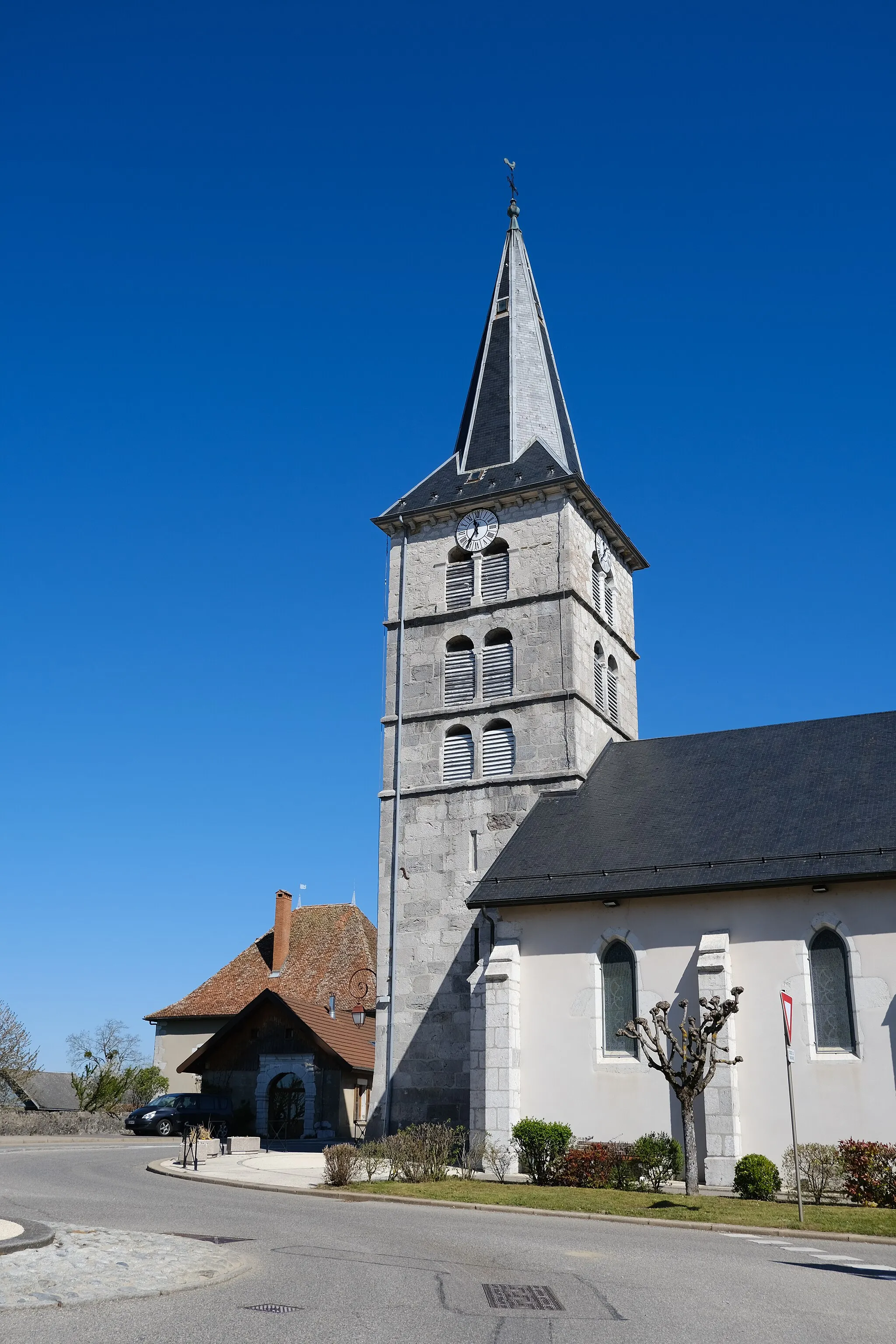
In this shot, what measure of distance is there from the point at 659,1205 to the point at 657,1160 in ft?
9.57

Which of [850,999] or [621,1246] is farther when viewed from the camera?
[850,999]

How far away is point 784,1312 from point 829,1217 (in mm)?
7881

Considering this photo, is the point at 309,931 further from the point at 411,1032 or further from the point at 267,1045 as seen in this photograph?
the point at 411,1032

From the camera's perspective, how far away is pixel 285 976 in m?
44.1

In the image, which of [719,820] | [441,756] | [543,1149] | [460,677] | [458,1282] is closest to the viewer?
[458,1282]

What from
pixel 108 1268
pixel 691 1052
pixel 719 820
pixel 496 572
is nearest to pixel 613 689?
pixel 496 572

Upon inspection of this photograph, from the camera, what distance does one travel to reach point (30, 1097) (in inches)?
2176

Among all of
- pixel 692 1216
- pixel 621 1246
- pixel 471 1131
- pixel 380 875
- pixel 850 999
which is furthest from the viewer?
pixel 380 875

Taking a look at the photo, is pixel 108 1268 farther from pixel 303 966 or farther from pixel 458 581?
pixel 303 966

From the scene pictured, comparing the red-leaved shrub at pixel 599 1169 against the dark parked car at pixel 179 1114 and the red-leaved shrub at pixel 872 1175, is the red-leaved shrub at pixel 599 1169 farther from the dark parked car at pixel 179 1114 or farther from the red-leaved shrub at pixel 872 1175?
the dark parked car at pixel 179 1114

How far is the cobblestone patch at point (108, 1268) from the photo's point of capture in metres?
8.70

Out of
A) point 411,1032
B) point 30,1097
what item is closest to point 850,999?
point 411,1032

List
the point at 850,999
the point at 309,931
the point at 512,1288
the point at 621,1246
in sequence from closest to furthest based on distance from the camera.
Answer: the point at 512,1288
the point at 621,1246
the point at 850,999
the point at 309,931

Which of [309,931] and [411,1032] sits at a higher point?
[309,931]
